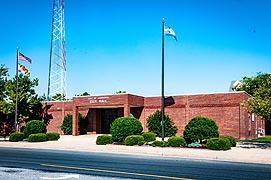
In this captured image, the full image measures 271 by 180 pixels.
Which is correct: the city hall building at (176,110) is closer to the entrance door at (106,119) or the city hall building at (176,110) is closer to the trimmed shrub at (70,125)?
the entrance door at (106,119)

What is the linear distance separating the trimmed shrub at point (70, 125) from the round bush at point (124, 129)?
1515 centimetres

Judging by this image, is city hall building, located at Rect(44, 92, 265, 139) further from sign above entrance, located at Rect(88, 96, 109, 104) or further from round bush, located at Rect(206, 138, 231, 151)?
round bush, located at Rect(206, 138, 231, 151)

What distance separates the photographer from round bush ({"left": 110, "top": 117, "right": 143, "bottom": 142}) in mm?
25109

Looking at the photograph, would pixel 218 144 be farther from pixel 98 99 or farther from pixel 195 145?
pixel 98 99

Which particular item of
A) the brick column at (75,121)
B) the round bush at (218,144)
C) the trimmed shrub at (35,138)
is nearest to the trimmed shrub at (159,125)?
the brick column at (75,121)

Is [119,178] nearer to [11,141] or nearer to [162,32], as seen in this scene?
[162,32]

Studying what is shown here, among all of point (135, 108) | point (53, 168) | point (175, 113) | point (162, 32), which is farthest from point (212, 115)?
point (53, 168)

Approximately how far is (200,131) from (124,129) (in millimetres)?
6057

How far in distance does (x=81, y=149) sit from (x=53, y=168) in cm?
988

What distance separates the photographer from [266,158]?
1566 cm

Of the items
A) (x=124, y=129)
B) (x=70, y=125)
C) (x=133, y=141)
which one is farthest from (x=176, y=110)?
(x=70, y=125)

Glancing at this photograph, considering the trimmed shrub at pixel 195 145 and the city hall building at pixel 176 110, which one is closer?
the trimmed shrub at pixel 195 145

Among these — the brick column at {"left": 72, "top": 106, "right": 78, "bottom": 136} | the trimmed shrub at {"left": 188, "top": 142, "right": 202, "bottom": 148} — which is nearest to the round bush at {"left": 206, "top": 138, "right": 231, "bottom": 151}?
the trimmed shrub at {"left": 188, "top": 142, "right": 202, "bottom": 148}

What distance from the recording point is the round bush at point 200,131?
2209 centimetres
